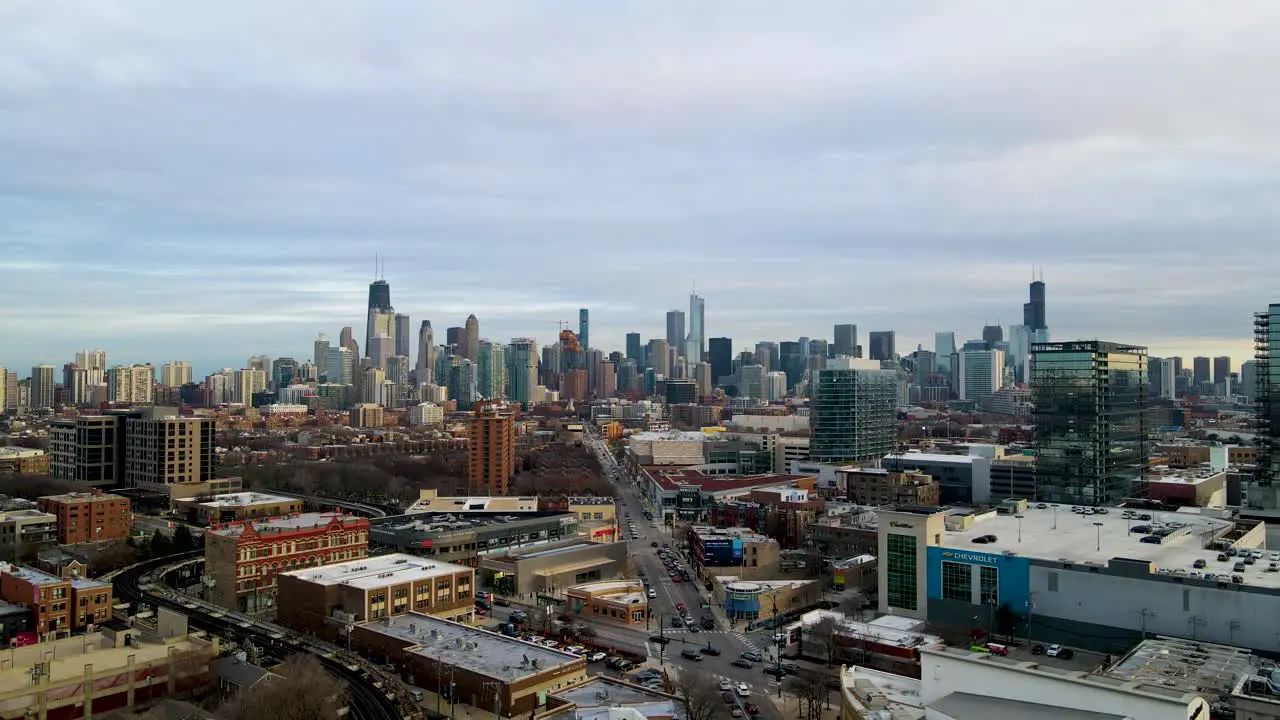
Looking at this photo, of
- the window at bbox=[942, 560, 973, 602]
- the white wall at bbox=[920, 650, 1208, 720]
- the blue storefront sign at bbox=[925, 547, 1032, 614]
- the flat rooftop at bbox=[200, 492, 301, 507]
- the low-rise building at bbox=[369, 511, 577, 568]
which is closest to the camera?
the white wall at bbox=[920, 650, 1208, 720]

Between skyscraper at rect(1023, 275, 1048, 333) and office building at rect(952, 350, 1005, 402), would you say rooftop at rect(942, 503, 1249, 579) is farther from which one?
skyscraper at rect(1023, 275, 1048, 333)

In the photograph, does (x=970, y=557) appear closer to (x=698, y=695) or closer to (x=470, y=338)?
(x=698, y=695)

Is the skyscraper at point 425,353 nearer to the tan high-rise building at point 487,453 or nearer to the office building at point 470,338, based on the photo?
the office building at point 470,338

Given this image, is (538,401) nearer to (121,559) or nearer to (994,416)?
(994,416)

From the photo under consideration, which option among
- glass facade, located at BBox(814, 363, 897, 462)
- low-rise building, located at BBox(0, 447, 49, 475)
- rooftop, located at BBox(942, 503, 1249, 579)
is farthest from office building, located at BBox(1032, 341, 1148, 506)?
low-rise building, located at BBox(0, 447, 49, 475)

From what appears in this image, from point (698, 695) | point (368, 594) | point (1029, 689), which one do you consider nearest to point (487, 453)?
point (368, 594)
